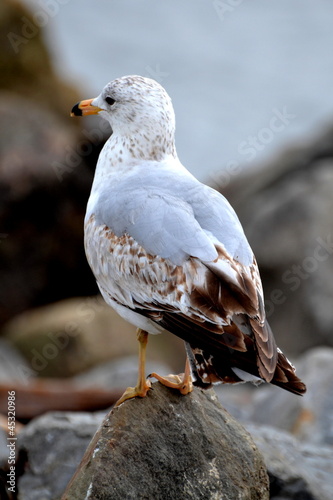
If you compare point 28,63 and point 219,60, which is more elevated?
point 28,63

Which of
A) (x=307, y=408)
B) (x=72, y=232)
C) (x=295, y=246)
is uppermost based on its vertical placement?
(x=307, y=408)

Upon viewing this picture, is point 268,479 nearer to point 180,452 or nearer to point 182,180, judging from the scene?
point 180,452

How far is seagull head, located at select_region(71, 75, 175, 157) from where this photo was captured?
6.77m

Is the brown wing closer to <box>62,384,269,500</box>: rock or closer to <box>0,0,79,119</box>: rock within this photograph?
<box>62,384,269,500</box>: rock

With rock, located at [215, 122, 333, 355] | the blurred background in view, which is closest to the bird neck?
the blurred background

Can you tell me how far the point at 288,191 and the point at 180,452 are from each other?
10.4m

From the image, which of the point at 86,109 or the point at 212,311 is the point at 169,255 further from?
the point at 86,109

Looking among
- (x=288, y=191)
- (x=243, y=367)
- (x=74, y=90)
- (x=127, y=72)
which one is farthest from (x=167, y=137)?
(x=127, y=72)

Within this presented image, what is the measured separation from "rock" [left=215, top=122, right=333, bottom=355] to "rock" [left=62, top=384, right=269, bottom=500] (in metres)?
7.69

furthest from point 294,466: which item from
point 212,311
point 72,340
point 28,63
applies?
point 28,63

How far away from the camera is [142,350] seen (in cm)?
633

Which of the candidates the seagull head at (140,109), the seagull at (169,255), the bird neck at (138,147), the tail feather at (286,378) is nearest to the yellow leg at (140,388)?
the seagull at (169,255)

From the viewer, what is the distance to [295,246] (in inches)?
579

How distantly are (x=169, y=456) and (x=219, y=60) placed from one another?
32559mm
